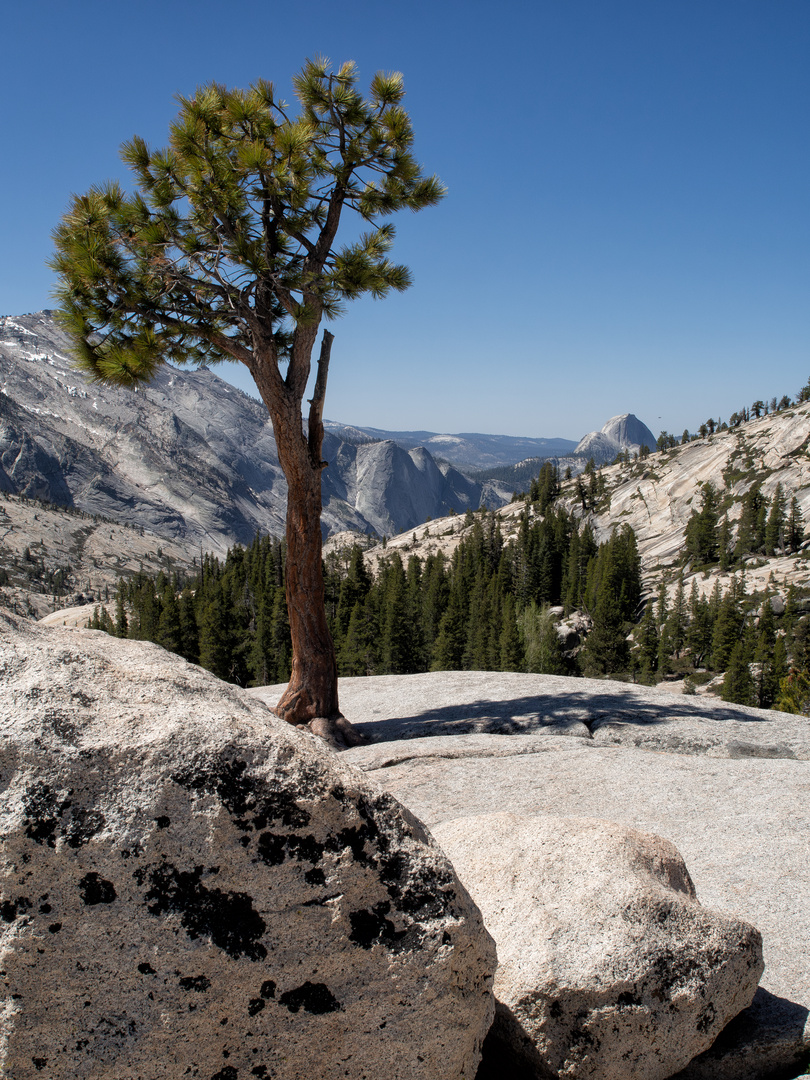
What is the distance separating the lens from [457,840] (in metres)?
5.01

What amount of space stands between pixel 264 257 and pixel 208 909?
10.5 m

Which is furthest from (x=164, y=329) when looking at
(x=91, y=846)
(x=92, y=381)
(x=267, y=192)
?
(x=91, y=846)

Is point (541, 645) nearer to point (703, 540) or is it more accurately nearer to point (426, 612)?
point (426, 612)

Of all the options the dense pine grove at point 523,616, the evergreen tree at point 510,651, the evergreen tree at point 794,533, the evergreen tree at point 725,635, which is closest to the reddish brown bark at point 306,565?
the dense pine grove at point 523,616

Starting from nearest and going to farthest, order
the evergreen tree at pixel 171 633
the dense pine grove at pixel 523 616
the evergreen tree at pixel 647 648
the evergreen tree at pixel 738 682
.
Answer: the evergreen tree at pixel 171 633, the evergreen tree at pixel 738 682, the dense pine grove at pixel 523 616, the evergreen tree at pixel 647 648

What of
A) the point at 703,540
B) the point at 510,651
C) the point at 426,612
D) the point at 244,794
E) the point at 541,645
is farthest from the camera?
the point at 703,540

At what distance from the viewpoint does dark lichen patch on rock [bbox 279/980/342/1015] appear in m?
2.75

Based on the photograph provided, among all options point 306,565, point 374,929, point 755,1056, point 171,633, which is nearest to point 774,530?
point 171,633

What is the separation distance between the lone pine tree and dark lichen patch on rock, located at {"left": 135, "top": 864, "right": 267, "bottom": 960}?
9252mm

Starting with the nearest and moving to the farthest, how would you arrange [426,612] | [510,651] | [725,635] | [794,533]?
[510,651]
[725,635]
[426,612]
[794,533]

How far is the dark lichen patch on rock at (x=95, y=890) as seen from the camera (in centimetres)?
262

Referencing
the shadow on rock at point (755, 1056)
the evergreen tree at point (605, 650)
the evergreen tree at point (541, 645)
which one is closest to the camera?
the shadow on rock at point (755, 1056)

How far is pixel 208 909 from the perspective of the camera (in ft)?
8.85

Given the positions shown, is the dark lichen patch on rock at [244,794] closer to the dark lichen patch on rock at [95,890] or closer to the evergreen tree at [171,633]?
the dark lichen patch on rock at [95,890]
